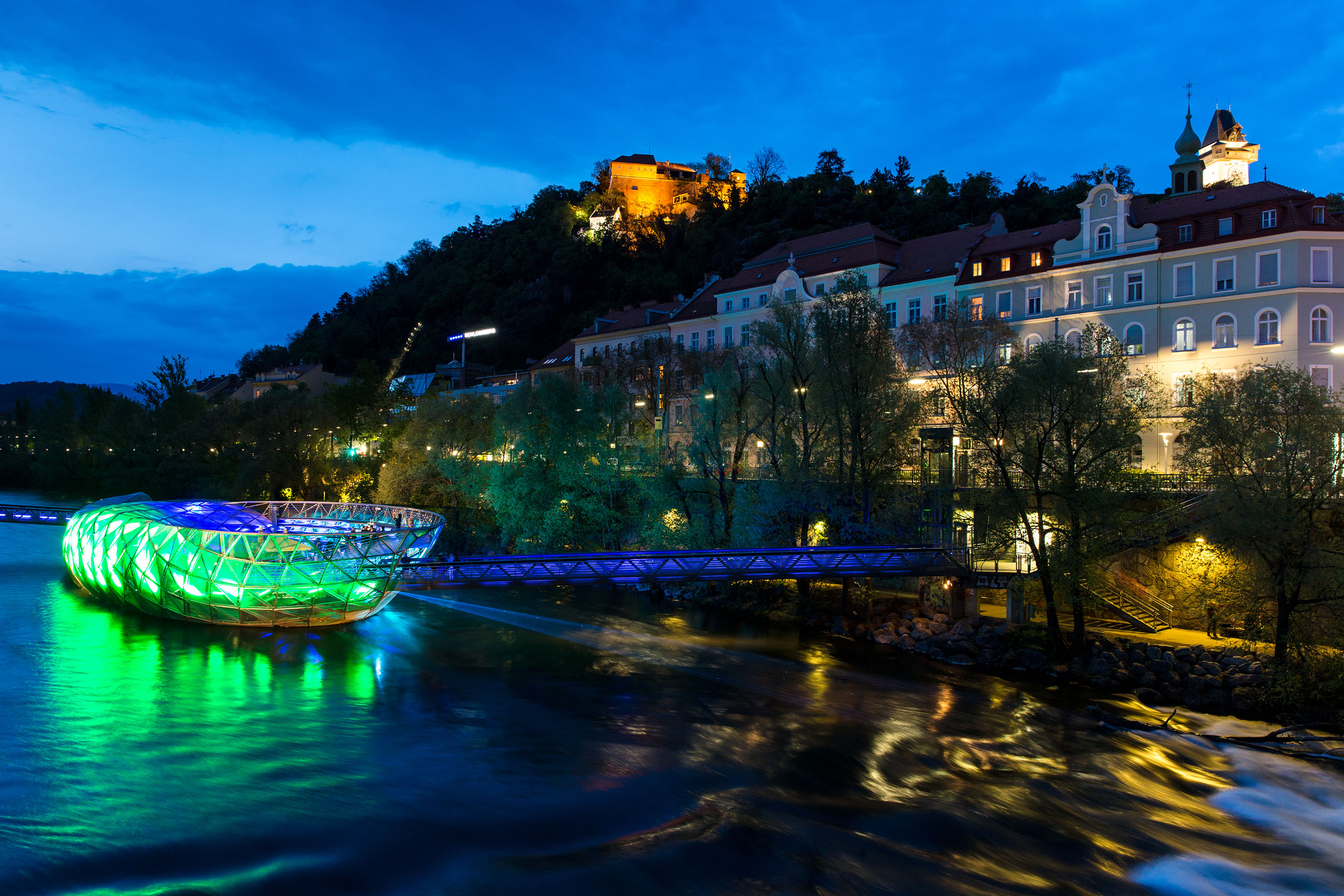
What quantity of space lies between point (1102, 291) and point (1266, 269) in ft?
20.9

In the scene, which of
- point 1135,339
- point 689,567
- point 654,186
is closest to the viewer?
point 689,567

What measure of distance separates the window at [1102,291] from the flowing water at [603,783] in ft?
78.2

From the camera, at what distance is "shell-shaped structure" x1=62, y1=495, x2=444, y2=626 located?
2380 centimetres

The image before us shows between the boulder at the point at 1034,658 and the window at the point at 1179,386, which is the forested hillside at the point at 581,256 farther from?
the boulder at the point at 1034,658

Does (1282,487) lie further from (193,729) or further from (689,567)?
(193,729)

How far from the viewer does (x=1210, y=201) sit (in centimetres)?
3512

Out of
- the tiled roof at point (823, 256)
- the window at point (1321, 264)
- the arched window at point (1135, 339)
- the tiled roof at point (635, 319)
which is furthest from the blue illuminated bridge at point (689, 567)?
the tiled roof at point (635, 319)

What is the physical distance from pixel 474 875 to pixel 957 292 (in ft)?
127

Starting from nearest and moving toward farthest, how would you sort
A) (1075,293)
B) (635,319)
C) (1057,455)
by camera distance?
(1057,455), (1075,293), (635,319)

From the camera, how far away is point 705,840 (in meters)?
12.0

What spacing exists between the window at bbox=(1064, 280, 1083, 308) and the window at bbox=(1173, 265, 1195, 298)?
3898 millimetres

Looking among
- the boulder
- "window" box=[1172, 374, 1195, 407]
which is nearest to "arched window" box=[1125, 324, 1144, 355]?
"window" box=[1172, 374, 1195, 407]

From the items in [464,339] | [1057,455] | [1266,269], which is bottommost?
[1057,455]

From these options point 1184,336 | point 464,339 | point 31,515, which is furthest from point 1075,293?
point 464,339
